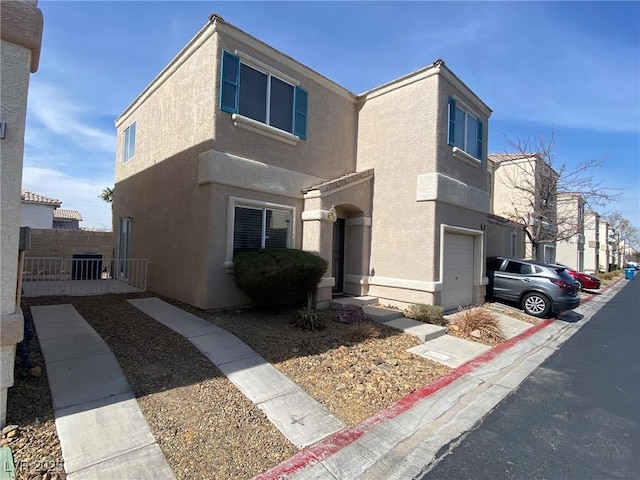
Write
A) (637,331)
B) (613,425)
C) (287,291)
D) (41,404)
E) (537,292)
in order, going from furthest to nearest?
1. (537,292)
2. (637,331)
3. (287,291)
4. (613,425)
5. (41,404)

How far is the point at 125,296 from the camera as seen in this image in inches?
376

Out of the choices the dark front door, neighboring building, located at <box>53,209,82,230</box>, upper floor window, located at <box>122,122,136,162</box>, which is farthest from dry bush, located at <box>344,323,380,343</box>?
neighboring building, located at <box>53,209,82,230</box>

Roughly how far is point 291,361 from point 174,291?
507 centimetres

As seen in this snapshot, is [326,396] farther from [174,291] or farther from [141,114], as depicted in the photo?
[141,114]

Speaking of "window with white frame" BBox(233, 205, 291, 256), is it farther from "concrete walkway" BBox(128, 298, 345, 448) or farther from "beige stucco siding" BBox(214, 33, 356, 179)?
"concrete walkway" BBox(128, 298, 345, 448)

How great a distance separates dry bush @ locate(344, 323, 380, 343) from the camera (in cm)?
700

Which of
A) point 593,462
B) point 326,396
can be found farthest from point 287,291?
point 593,462

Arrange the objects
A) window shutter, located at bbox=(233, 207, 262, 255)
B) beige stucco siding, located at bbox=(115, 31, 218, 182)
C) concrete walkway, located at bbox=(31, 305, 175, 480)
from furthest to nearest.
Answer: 1. window shutter, located at bbox=(233, 207, 262, 255)
2. beige stucco siding, located at bbox=(115, 31, 218, 182)
3. concrete walkway, located at bbox=(31, 305, 175, 480)

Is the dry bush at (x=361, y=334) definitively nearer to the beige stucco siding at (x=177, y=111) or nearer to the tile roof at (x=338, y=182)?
the tile roof at (x=338, y=182)

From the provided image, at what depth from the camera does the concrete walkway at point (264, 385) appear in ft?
13.1

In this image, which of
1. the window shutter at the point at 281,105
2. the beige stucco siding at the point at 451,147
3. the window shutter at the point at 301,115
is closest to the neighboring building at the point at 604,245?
the beige stucco siding at the point at 451,147

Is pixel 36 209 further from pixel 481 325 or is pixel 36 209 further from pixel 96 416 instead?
pixel 481 325

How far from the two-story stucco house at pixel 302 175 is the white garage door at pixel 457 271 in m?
0.07

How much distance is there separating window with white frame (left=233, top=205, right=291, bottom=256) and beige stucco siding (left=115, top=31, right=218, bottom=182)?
206cm
